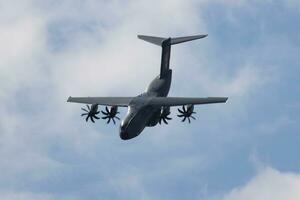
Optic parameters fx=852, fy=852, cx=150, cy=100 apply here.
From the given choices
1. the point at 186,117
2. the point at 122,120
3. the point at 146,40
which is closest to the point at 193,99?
the point at 186,117

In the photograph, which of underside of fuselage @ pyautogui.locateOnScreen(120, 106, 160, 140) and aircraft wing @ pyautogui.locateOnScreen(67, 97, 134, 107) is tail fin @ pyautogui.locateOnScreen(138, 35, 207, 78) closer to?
aircraft wing @ pyautogui.locateOnScreen(67, 97, 134, 107)

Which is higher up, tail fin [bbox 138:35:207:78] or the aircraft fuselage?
tail fin [bbox 138:35:207:78]

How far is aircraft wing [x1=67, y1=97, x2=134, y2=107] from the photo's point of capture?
137375 millimetres

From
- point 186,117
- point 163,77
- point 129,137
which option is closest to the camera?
point 129,137

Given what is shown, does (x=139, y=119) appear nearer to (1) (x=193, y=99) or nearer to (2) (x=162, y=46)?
(1) (x=193, y=99)

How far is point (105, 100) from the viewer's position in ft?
462

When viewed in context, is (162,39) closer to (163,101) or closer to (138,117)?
(163,101)

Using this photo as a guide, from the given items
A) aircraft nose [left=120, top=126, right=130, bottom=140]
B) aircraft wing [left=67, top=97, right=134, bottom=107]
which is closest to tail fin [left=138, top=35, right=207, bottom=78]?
aircraft wing [left=67, top=97, right=134, bottom=107]

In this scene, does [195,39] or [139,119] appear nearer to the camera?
[139,119]

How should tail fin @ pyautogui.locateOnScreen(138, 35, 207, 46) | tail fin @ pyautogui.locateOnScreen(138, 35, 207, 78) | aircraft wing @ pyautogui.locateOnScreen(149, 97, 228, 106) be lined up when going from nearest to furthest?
aircraft wing @ pyautogui.locateOnScreen(149, 97, 228, 106) < tail fin @ pyautogui.locateOnScreen(138, 35, 207, 46) < tail fin @ pyautogui.locateOnScreen(138, 35, 207, 78)

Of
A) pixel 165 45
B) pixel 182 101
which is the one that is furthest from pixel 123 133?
pixel 165 45

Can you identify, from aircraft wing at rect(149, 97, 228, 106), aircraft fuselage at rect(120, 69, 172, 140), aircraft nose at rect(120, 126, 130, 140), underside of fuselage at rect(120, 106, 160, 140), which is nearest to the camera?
aircraft nose at rect(120, 126, 130, 140)

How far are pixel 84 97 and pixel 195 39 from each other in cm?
2293

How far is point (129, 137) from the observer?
12788cm
